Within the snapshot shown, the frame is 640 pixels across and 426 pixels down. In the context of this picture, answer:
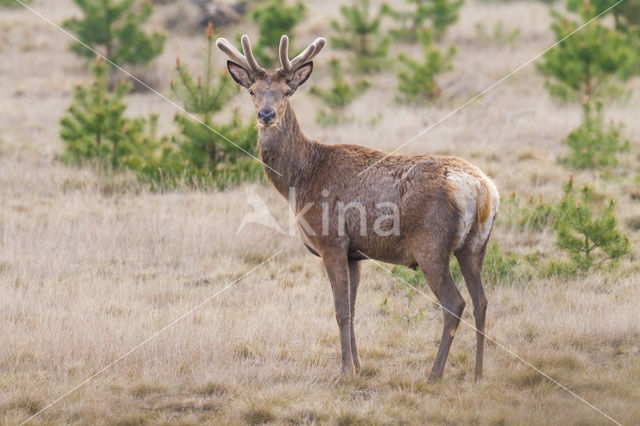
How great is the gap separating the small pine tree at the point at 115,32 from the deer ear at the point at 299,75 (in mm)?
14626

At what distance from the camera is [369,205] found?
21.6 feet

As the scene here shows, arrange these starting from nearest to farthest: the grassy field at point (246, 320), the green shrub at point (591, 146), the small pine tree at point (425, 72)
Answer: the grassy field at point (246, 320)
the green shrub at point (591, 146)
the small pine tree at point (425, 72)

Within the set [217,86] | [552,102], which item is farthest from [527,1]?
[217,86]

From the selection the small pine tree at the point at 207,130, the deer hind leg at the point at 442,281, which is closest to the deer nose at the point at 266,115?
the deer hind leg at the point at 442,281

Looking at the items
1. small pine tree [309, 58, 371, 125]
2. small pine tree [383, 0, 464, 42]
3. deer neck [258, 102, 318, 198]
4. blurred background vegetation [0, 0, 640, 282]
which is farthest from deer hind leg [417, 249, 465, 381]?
small pine tree [383, 0, 464, 42]

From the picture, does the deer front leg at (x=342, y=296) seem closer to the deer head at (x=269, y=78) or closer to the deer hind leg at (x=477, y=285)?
the deer hind leg at (x=477, y=285)

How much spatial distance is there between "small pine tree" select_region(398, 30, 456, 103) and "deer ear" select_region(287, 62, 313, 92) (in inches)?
386

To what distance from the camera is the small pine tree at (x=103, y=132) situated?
12.4 meters

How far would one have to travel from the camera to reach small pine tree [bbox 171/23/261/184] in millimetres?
11477

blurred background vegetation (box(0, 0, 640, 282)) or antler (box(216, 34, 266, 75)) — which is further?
blurred background vegetation (box(0, 0, 640, 282))

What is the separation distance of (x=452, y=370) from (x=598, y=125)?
7864mm

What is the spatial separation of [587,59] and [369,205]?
1158 centimetres

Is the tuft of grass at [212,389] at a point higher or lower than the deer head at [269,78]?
lower

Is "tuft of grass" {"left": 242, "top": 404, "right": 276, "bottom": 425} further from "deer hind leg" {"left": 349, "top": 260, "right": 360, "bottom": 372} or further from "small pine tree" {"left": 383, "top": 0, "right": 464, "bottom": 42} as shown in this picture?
"small pine tree" {"left": 383, "top": 0, "right": 464, "bottom": 42}
